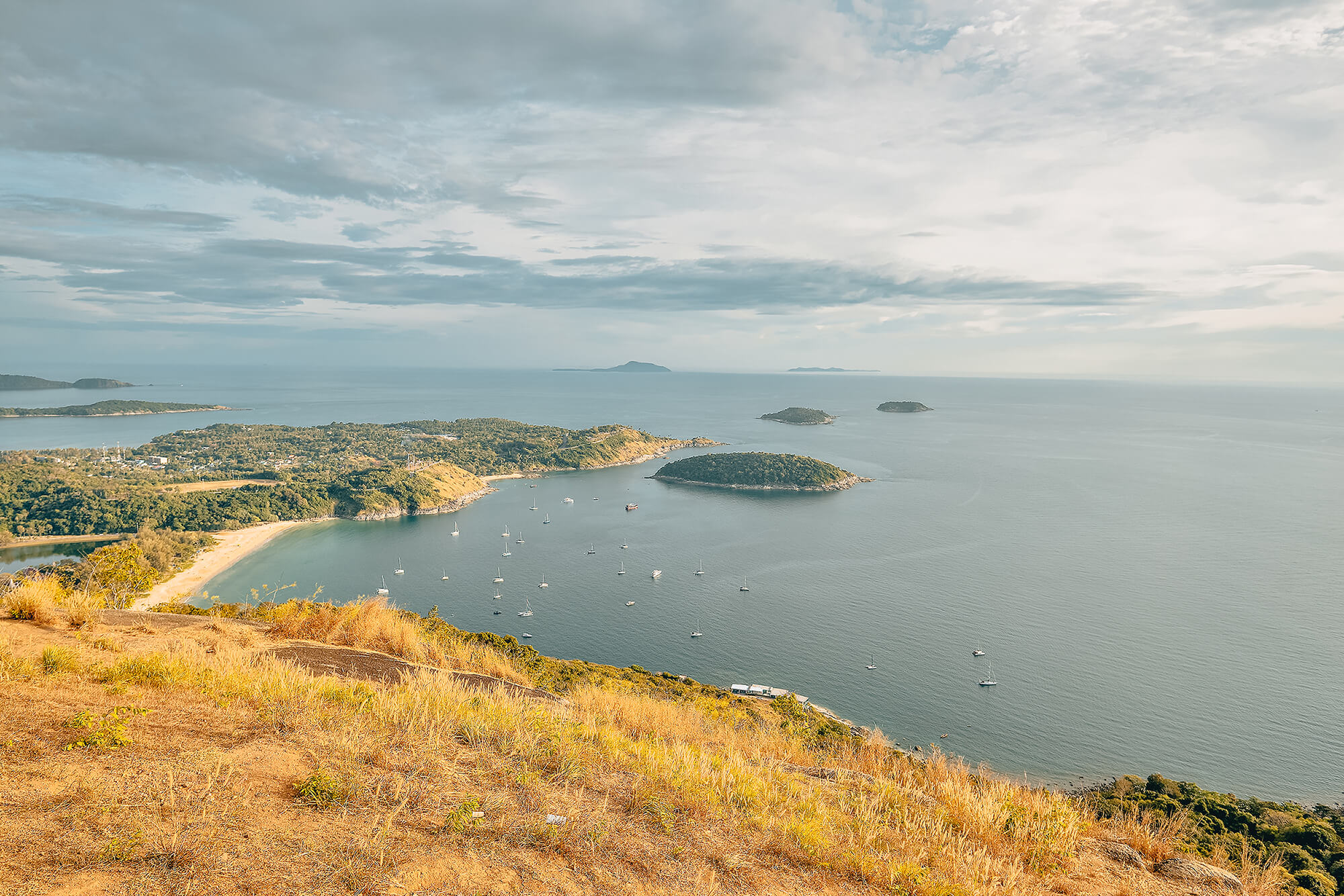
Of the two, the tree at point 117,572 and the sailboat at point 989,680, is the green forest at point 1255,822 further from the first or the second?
the tree at point 117,572

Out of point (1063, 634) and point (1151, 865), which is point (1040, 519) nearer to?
point (1063, 634)

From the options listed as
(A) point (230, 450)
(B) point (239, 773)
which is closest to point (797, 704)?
(B) point (239, 773)

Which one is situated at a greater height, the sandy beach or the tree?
the tree

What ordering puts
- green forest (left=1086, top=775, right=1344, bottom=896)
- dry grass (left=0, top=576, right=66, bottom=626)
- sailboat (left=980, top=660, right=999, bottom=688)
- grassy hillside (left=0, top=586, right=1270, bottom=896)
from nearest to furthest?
1. grassy hillside (left=0, top=586, right=1270, bottom=896)
2. dry grass (left=0, top=576, right=66, bottom=626)
3. green forest (left=1086, top=775, right=1344, bottom=896)
4. sailboat (left=980, top=660, right=999, bottom=688)

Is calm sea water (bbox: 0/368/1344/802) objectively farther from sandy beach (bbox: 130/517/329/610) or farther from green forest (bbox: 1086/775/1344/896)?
green forest (bbox: 1086/775/1344/896)

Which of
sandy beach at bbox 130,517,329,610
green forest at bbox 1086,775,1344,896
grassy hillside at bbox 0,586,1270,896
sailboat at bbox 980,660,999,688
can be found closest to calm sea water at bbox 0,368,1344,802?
sailboat at bbox 980,660,999,688

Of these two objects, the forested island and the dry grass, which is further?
the forested island

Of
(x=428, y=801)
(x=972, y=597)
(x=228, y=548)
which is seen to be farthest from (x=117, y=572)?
(x=228, y=548)
